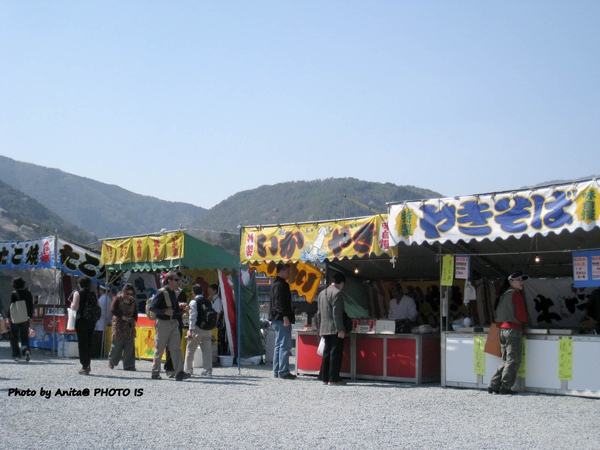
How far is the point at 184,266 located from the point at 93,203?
530 feet

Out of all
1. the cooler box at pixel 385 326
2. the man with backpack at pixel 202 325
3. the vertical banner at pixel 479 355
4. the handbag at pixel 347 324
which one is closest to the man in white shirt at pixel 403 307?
the cooler box at pixel 385 326

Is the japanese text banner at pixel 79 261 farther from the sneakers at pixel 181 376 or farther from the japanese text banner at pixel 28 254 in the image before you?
the sneakers at pixel 181 376

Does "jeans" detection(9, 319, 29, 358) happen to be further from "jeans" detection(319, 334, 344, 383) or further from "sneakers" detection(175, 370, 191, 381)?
"jeans" detection(319, 334, 344, 383)

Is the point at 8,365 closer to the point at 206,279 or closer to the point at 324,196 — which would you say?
the point at 206,279

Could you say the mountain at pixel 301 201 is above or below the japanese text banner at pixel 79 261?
above

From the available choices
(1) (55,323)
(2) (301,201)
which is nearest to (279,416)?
(1) (55,323)

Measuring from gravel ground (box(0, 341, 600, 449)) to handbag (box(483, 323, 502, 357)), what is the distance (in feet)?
1.92

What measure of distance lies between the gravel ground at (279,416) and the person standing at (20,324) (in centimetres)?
284

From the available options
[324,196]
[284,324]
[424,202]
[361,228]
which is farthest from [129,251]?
[324,196]

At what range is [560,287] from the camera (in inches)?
508

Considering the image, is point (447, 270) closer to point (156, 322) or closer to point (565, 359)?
point (565, 359)

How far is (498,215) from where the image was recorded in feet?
29.7

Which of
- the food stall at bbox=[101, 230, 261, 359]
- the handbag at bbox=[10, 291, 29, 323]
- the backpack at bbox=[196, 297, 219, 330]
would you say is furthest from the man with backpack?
the handbag at bbox=[10, 291, 29, 323]

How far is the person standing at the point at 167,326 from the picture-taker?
10.5m
